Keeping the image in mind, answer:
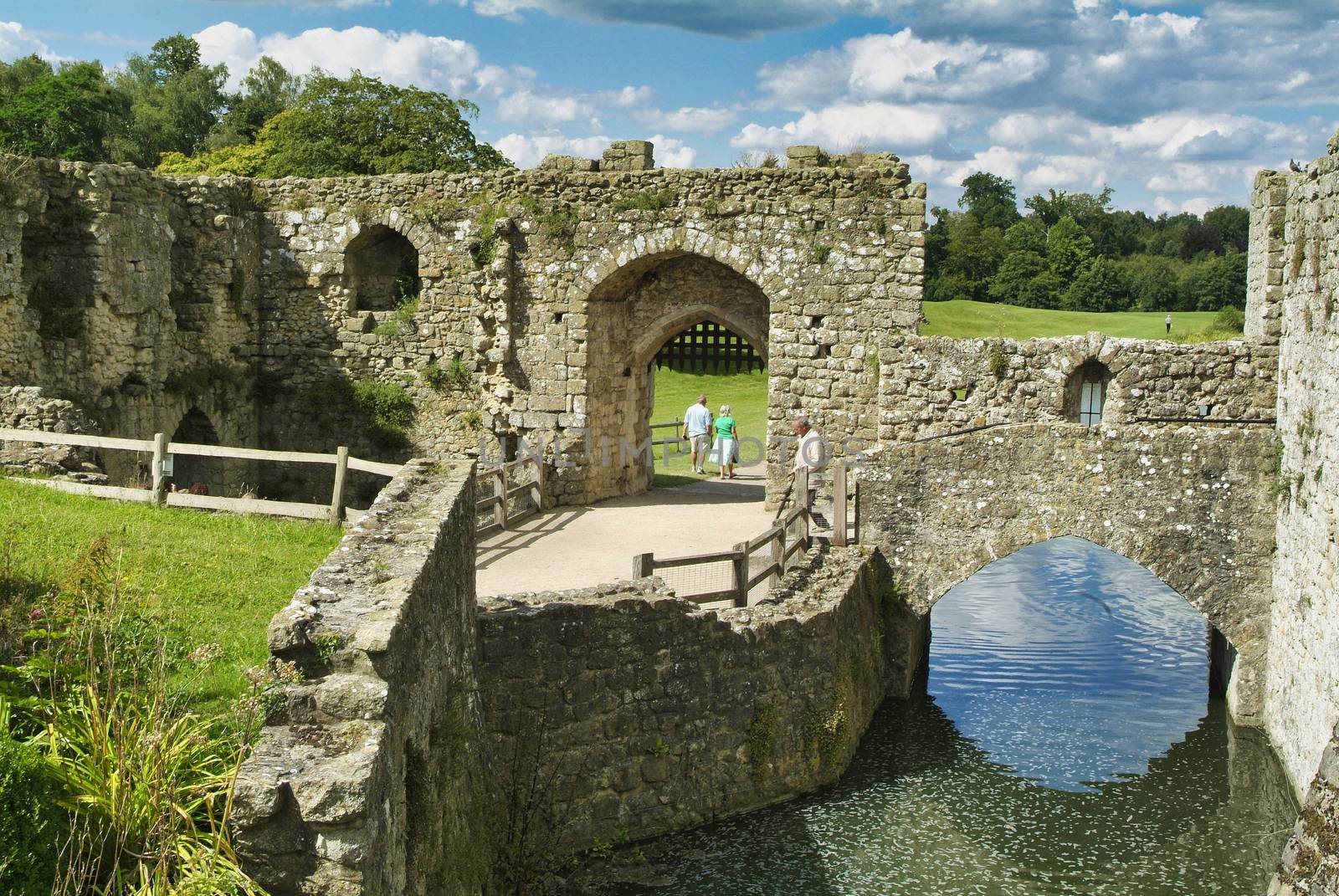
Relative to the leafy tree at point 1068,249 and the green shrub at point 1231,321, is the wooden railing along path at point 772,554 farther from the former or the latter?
the leafy tree at point 1068,249

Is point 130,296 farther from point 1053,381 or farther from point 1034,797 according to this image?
point 1034,797

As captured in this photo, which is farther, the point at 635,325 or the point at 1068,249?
the point at 1068,249

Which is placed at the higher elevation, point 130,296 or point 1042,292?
point 1042,292

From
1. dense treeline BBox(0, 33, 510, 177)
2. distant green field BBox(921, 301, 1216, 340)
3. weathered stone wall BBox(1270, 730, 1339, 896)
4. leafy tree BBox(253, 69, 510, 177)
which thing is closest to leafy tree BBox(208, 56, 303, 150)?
dense treeline BBox(0, 33, 510, 177)

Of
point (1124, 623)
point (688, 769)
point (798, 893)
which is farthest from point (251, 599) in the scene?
point (1124, 623)

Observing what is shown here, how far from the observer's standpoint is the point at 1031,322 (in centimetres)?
3041

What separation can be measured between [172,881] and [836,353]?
11198mm

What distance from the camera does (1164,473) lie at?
34.7ft

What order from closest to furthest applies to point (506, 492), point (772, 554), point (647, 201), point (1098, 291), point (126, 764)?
point (126, 764) < point (772, 554) < point (506, 492) < point (647, 201) < point (1098, 291)

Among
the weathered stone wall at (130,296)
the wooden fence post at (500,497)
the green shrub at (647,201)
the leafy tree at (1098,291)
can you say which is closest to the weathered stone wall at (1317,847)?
the wooden fence post at (500,497)

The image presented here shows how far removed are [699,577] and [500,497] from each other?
265 cm

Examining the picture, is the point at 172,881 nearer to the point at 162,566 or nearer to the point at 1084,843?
the point at 162,566

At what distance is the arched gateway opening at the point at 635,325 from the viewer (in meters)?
15.9

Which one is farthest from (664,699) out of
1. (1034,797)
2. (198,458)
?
(198,458)
